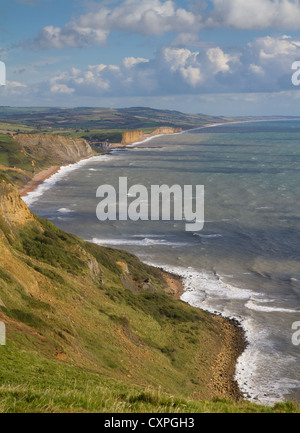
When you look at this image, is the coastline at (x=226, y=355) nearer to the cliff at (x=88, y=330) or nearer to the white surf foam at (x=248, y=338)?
the cliff at (x=88, y=330)

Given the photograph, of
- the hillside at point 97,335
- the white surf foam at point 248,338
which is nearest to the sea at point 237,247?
the white surf foam at point 248,338

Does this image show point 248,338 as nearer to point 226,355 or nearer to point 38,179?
point 226,355

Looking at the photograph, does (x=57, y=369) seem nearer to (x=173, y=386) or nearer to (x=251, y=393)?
(x=173, y=386)

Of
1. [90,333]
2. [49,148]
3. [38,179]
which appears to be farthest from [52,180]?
[90,333]

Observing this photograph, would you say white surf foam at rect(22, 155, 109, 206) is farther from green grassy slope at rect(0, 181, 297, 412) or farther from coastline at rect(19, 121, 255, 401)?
green grassy slope at rect(0, 181, 297, 412)

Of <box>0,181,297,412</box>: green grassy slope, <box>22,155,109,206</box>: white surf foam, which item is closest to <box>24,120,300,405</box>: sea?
<box>22,155,109,206</box>: white surf foam
